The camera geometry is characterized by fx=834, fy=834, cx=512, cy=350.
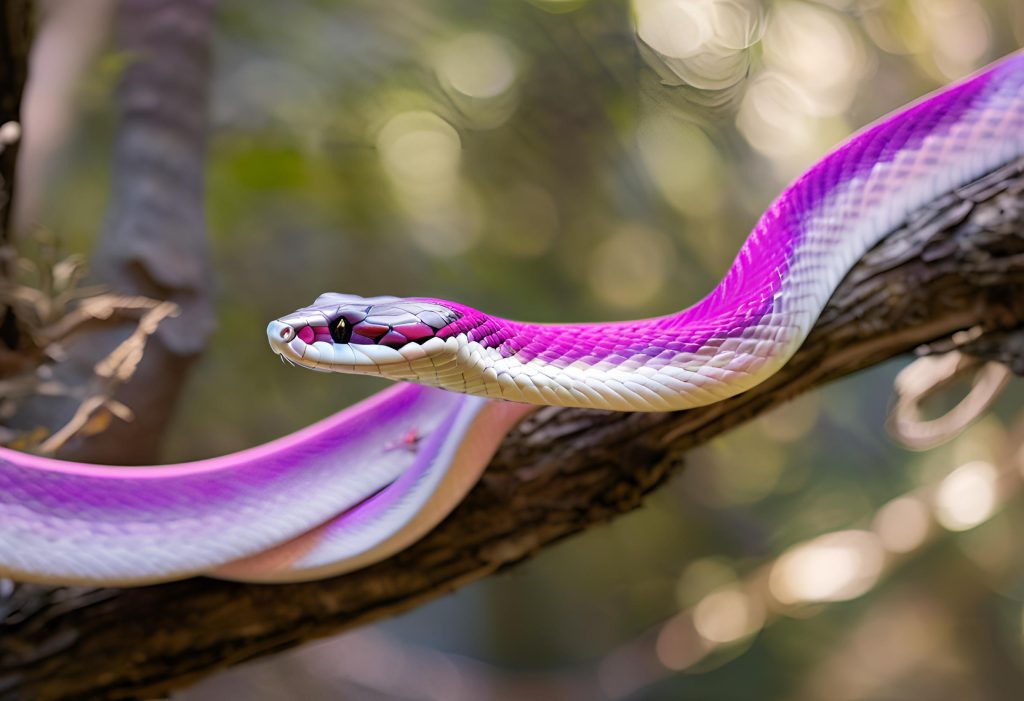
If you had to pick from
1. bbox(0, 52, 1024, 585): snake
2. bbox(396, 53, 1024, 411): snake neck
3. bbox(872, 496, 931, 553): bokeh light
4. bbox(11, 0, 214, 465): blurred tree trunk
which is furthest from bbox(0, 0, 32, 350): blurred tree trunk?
Result: bbox(872, 496, 931, 553): bokeh light

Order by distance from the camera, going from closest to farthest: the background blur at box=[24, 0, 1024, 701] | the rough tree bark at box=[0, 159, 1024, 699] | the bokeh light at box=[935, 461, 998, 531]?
1. the rough tree bark at box=[0, 159, 1024, 699]
2. the background blur at box=[24, 0, 1024, 701]
3. the bokeh light at box=[935, 461, 998, 531]

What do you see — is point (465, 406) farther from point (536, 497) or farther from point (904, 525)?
point (904, 525)

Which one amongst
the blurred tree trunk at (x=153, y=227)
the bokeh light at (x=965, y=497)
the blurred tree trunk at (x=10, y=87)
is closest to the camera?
the blurred tree trunk at (x=10, y=87)

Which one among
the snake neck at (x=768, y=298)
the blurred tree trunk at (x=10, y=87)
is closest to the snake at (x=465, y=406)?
the snake neck at (x=768, y=298)

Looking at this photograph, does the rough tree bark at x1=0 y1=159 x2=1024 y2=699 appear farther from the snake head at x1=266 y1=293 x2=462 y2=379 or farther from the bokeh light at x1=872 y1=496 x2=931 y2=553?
the bokeh light at x1=872 y1=496 x2=931 y2=553

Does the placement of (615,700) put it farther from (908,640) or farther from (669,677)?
(908,640)

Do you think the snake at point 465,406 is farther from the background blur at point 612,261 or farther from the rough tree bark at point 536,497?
the background blur at point 612,261
